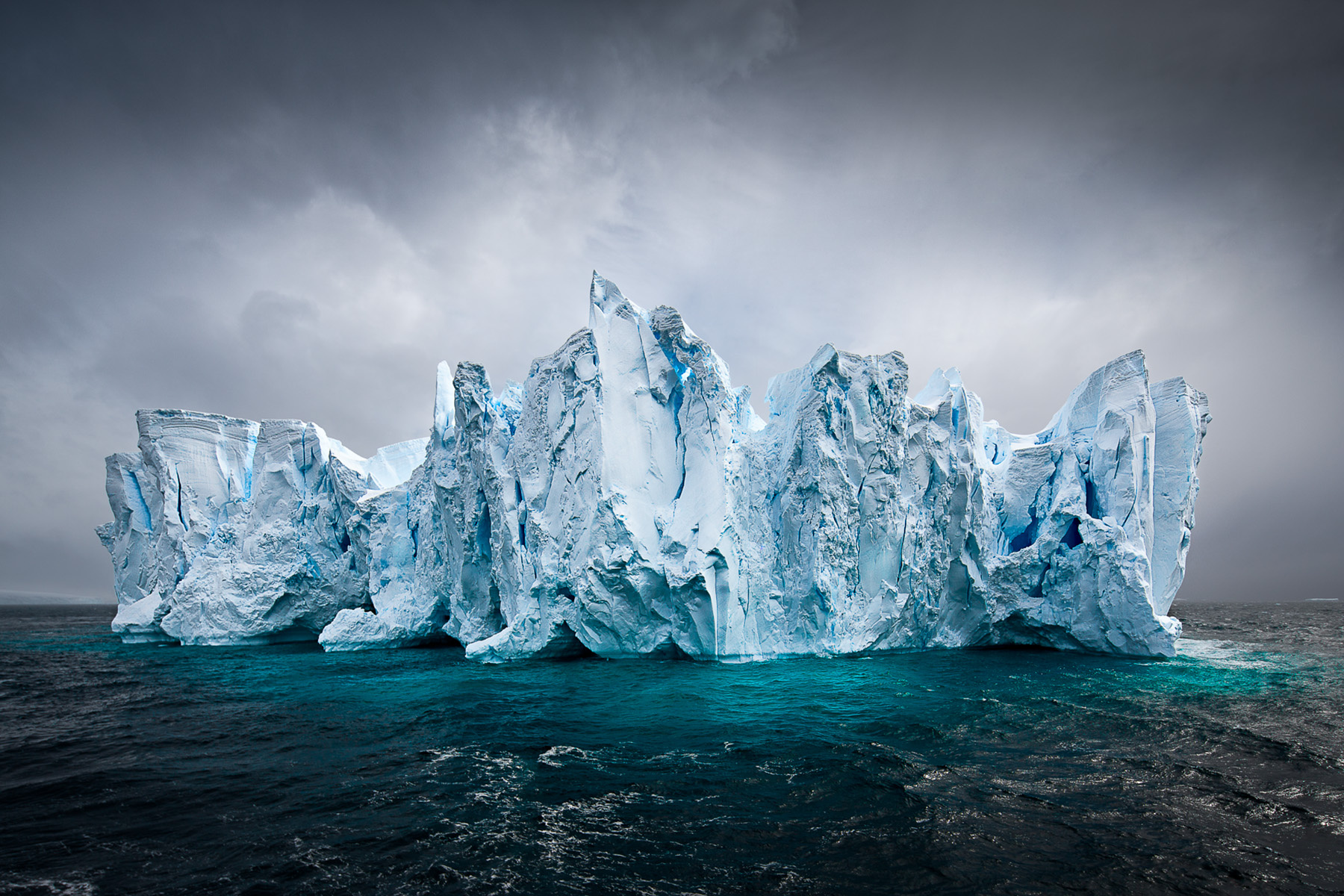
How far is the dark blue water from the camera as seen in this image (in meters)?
4.93

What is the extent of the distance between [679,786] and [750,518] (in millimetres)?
9923

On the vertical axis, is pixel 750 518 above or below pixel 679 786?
above

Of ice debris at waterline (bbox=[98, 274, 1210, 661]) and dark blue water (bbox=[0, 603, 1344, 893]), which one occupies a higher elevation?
ice debris at waterline (bbox=[98, 274, 1210, 661])

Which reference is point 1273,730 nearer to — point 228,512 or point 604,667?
point 604,667

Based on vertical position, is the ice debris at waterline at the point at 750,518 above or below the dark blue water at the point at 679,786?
above

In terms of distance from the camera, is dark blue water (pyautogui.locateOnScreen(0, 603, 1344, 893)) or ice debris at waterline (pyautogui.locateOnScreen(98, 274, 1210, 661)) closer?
dark blue water (pyautogui.locateOnScreen(0, 603, 1344, 893))

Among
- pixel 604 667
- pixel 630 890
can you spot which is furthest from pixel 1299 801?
pixel 604 667

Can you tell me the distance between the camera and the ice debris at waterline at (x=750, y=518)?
1544cm

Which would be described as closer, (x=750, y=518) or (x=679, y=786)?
(x=679, y=786)

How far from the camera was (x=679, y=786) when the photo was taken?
664 centimetres

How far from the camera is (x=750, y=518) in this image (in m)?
16.2

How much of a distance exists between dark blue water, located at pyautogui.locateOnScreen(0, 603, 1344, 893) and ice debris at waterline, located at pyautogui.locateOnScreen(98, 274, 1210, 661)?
10.4ft

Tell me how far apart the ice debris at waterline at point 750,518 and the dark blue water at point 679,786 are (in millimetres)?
3175

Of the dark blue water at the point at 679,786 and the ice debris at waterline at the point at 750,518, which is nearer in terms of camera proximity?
the dark blue water at the point at 679,786
